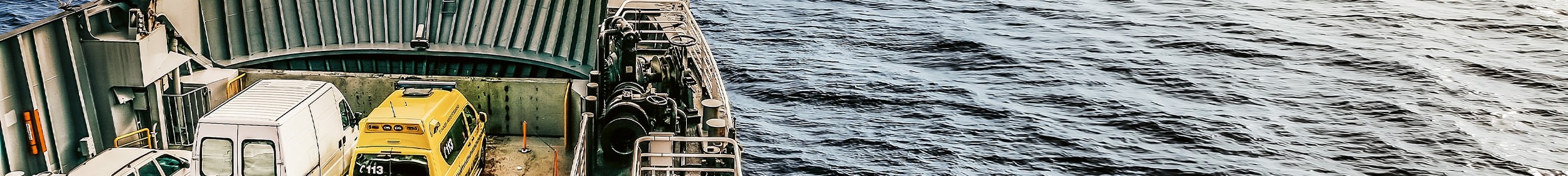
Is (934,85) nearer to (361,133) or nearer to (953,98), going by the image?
(953,98)

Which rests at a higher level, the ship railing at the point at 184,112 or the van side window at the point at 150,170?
A: the van side window at the point at 150,170

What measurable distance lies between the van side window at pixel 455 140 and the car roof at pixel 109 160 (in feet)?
8.41

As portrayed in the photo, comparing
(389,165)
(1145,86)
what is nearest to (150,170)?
(389,165)

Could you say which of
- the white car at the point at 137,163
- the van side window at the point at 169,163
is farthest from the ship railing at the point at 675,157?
the van side window at the point at 169,163

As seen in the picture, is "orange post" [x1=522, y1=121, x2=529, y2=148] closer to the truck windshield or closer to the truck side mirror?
the truck side mirror

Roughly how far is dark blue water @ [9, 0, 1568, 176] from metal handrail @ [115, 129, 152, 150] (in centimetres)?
1269

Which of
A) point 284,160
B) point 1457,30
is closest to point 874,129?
point 284,160

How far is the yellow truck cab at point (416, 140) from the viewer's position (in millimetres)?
11250

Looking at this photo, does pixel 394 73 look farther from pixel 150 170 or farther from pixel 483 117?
pixel 150 170

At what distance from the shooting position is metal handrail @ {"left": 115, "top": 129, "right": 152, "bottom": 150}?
42.7ft

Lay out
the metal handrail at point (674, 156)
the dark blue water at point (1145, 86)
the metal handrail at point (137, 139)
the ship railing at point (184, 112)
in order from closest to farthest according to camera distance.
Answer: the metal handrail at point (674, 156), the metal handrail at point (137, 139), the ship railing at point (184, 112), the dark blue water at point (1145, 86)

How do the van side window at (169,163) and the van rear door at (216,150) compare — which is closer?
the van rear door at (216,150)

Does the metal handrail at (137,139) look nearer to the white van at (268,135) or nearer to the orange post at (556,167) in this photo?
the white van at (268,135)

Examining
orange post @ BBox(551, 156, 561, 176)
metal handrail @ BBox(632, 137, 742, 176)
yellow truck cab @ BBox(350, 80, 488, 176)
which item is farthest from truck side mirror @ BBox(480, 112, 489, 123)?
metal handrail @ BBox(632, 137, 742, 176)
